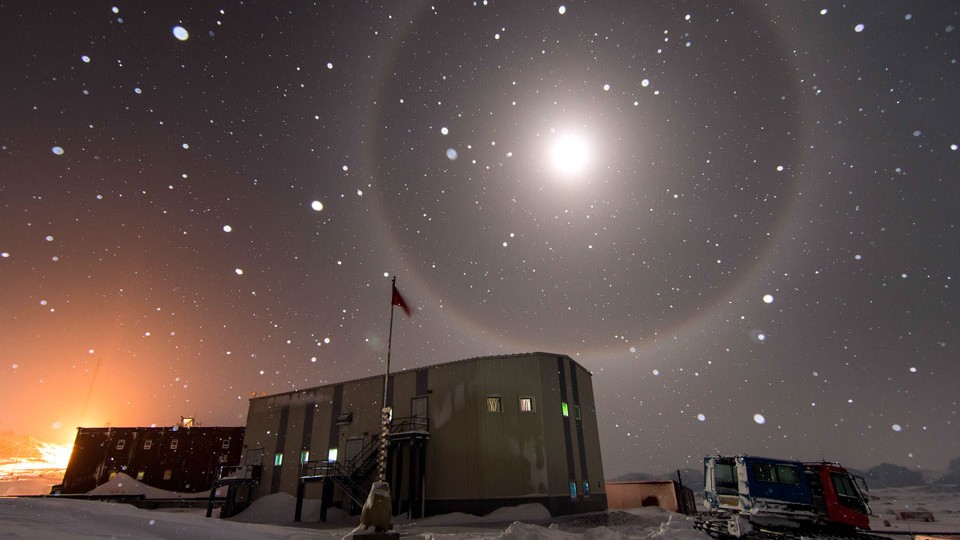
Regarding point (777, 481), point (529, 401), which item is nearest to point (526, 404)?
point (529, 401)

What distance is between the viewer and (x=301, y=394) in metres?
39.0

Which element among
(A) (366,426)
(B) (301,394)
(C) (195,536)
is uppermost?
(B) (301,394)

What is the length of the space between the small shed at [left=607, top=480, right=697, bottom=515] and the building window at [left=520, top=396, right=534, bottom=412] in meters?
15.0

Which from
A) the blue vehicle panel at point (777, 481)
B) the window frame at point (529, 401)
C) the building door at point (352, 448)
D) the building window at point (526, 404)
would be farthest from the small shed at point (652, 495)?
the building door at point (352, 448)

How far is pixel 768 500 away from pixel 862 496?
11.3 feet

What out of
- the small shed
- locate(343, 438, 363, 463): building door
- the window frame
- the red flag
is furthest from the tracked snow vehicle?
locate(343, 438, 363, 463): building door

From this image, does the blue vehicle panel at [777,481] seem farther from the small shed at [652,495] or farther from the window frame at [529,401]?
the small shed at [652,495]

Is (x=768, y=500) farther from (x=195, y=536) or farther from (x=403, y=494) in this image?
(x=403, y=494)

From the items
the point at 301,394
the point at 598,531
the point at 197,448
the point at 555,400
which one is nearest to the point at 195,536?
the point at 598,531

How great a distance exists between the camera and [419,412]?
31625 mm

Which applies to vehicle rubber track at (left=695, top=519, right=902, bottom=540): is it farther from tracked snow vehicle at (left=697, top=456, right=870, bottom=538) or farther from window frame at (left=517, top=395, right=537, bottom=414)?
window frame at (left=517, top=395, right=537, bottom=414)

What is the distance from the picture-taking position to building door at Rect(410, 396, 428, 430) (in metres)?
30.7

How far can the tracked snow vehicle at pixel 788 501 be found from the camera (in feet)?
49.6

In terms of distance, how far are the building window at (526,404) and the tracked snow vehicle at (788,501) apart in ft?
45.6
